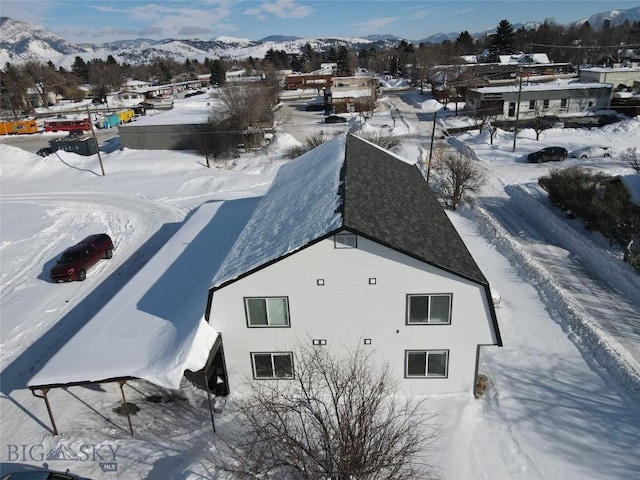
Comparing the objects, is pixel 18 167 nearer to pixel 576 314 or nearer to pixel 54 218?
pixel 54 218

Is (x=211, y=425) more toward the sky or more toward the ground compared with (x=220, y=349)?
more toward the ground

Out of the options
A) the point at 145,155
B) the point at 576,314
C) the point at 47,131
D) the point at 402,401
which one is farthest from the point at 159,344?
the point at 47,131

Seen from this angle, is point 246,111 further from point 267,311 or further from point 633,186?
point 267,311

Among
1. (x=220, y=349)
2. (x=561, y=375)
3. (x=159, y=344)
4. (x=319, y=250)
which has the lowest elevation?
(x=561, y=375)

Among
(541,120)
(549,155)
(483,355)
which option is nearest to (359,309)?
(483,355)

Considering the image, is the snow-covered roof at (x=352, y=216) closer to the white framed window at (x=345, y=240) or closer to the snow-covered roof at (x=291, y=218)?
the snow-covered roof at (x=291, y=218)

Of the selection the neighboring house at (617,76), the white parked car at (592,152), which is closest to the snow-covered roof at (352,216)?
the white parked car at (592,152)
